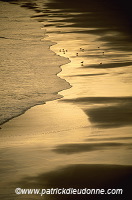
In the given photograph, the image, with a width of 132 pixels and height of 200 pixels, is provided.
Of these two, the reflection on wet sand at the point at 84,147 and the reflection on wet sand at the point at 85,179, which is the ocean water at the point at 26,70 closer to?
the reflection on wet sand at the point at 84,147

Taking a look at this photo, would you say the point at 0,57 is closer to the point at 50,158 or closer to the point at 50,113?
the point at 50,113

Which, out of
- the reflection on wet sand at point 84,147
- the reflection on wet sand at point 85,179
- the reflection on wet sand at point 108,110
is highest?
the reflection on wet sand at point 108,110

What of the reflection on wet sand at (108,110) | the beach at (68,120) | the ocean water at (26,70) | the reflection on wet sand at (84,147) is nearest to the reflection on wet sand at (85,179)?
the beach at (68,120)

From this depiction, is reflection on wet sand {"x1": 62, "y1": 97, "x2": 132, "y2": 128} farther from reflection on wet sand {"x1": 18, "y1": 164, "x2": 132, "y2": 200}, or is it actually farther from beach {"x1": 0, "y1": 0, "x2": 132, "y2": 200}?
reflection on wet sand {"x1": 18, "y1": 164, "x2": 132, "y2": 200}

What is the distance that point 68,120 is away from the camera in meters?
8.77

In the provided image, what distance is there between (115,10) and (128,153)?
84.3ft

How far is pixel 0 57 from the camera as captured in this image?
15.7 meters

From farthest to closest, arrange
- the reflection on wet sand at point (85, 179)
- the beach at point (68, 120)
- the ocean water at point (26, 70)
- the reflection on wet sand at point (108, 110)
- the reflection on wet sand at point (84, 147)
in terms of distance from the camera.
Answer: the ocean water at point (26, 70), the reflection on wet sand at point (108, 110), the reflection on wet sand at point (84, 147), the beach at point (68, 120), the reflection on wet sand at point (85, 179)

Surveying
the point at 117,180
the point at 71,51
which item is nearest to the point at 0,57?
the point at 71,51

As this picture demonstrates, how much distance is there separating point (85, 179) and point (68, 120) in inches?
106

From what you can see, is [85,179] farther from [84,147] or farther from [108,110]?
[108,110]

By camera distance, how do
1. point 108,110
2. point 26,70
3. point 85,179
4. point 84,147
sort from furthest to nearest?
point 26,70 < point 108,110 < point 84,147 < point 85,179

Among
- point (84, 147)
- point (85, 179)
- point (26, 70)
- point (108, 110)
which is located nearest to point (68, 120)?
point (108, 110)

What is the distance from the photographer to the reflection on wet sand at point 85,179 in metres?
5.83
